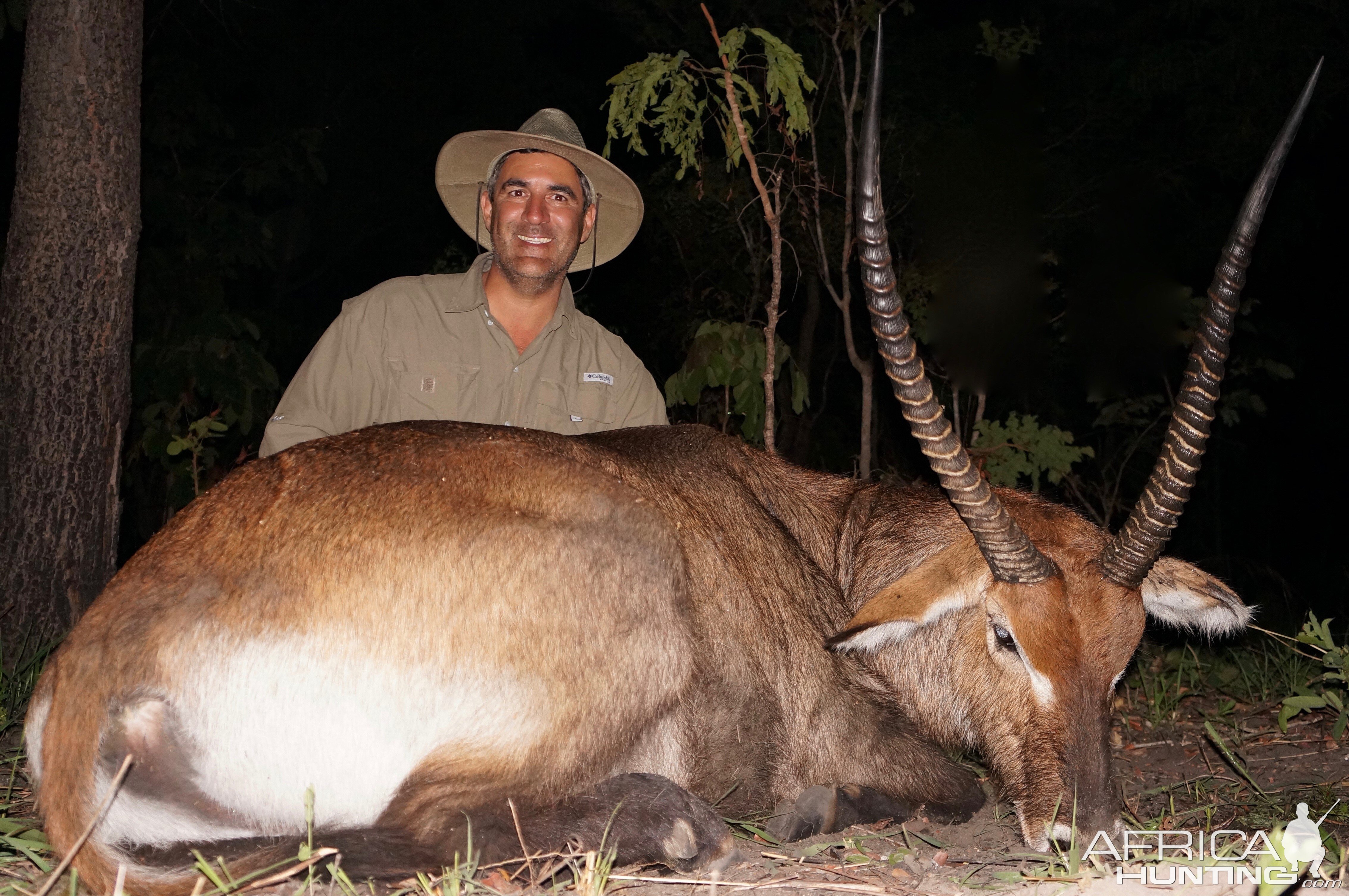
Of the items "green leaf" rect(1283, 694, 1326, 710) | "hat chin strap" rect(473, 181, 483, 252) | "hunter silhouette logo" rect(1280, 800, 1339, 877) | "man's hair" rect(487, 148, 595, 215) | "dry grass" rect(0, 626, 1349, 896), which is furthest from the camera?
"hat chin strap" rect(473, 181, 483, 252)

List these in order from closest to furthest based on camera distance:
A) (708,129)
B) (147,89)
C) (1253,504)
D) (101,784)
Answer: (101,784)
(708,129)
(147,89)
(1253,504)

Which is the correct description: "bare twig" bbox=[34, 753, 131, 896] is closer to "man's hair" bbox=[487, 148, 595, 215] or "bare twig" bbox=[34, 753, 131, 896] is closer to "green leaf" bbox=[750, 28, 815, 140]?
"man's hair" bbox=[487, 148, 595, 215]

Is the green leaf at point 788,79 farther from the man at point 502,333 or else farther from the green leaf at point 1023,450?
the green leaf at point 1023,450

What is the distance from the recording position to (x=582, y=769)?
2934 millimetres

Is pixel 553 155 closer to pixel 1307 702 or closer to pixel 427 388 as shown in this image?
pixel 427 388

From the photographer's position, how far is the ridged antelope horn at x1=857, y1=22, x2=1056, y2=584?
3.20 metres

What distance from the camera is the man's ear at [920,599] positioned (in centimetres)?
345

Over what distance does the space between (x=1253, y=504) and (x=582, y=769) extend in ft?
64.3

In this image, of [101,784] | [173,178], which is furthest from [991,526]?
[173,178]

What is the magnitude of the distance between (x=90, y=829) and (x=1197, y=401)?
3115 mm

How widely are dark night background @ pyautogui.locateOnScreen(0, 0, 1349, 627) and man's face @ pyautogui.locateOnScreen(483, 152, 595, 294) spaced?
251cm

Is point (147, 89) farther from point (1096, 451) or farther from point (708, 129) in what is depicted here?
point (1096, 451)

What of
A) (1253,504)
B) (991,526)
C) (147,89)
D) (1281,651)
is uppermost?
(147,89)

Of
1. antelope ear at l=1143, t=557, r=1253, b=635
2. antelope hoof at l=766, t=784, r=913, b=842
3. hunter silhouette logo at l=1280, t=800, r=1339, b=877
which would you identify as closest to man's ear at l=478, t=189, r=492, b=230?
antelope hoof at l=766, t=784, r=913, b=842
